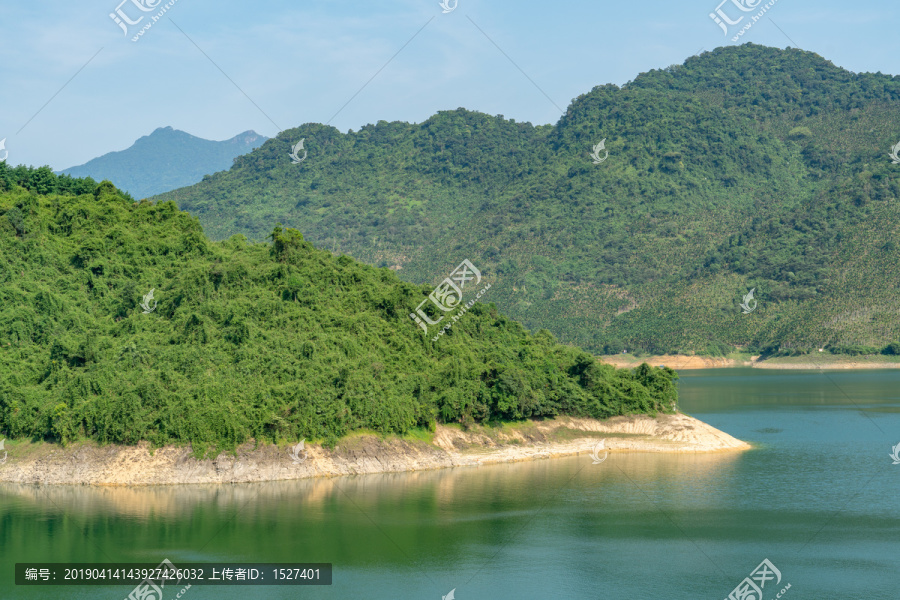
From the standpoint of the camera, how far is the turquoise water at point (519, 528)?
95.6 feet

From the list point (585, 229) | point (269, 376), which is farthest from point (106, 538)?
point (585, 229)

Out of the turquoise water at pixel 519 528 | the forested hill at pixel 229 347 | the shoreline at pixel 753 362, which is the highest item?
the forested hill at pixel 229 347

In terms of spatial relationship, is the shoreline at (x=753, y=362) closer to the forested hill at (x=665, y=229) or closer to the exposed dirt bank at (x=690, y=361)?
the exposed dirt bank at (x=690, y=361)

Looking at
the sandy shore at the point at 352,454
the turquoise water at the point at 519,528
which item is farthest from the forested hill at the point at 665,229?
the turquoise water at the point at 519,528

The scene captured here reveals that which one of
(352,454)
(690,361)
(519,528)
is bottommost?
(519,528)

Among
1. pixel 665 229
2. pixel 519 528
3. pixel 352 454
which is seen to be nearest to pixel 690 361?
pixel 665 229

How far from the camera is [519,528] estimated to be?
117 feet

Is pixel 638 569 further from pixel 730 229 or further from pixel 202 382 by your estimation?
pixel 730 229

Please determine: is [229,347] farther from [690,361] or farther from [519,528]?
[690,361]

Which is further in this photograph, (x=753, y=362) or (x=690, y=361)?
(x=690, y=361)

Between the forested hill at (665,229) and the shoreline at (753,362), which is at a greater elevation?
the forested hill at (665,229)

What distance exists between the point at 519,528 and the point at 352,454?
11.3 metres

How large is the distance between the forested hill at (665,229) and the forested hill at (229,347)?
74.6m

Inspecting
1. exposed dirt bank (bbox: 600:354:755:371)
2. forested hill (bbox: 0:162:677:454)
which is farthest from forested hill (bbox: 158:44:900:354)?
forested hill (bbox: 0:162:677:454)
